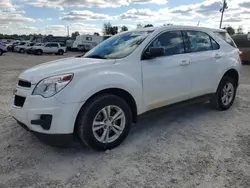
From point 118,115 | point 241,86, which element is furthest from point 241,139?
point 241,86

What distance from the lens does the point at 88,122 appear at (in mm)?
3189

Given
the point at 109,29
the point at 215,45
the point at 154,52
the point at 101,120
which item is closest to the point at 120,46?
the point at 154,52

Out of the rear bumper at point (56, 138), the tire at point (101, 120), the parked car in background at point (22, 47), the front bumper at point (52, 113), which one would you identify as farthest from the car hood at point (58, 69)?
the parked car in background at point (22, 47)

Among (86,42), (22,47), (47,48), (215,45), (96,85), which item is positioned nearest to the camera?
(96,85)

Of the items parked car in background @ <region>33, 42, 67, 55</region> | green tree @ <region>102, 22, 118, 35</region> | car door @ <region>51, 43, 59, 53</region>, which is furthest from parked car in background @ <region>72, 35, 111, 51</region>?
green tree @ <region>102, 22, 118, 35</region>

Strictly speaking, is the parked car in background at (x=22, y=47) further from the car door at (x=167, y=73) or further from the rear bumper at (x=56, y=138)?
the rear bumper at (x=56, y=138)

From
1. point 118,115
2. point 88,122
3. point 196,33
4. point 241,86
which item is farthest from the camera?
point 241,86

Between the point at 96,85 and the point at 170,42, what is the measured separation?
168cm

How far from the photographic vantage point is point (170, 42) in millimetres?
4227

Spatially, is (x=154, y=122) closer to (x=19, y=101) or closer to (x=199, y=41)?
(x=199, y=41)

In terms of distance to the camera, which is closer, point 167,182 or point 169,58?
point 167,182

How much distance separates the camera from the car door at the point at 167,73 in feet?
12.4

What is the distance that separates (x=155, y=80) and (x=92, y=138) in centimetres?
129

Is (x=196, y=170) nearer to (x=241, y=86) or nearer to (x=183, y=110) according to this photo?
(x=183, y=110)
